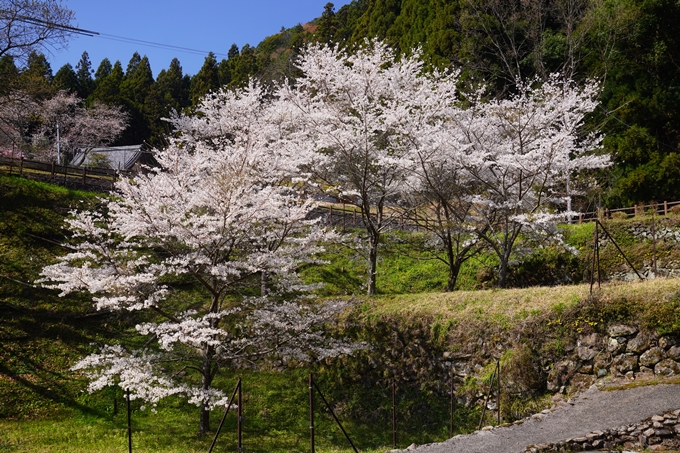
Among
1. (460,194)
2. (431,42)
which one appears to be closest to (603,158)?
(460,194)

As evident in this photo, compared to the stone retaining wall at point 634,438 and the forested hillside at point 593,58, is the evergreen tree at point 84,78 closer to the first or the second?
the forested hillside at point 593,58

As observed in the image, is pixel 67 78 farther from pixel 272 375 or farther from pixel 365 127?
pixel 272 375

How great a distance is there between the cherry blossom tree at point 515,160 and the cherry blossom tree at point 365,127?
5.14ft

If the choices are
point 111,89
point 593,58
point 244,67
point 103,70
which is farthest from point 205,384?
point 103,70

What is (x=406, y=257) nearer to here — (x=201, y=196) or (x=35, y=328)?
(x=201, y=196)

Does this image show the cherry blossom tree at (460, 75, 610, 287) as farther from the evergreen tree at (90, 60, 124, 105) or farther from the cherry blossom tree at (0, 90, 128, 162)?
the evergreen tree at (90, 60, 124, 105)

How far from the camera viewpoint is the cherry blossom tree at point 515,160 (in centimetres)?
1357

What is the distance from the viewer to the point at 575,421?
8492mm

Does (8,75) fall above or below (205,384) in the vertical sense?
above

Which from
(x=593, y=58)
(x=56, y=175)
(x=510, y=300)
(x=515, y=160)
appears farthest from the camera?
(x=593, y=58)

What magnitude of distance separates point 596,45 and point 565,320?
19835mm

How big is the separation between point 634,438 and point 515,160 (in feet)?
24.9

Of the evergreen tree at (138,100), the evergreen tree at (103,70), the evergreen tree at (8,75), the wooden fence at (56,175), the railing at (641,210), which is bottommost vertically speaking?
the railing at (641,210)

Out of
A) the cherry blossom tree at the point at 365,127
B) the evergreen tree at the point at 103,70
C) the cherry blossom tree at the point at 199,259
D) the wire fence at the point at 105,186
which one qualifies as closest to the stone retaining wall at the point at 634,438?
the cherry blossom tree at the point at 199,259
